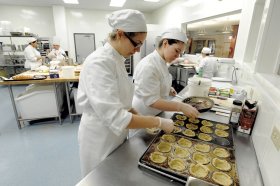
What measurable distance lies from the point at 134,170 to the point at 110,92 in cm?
39

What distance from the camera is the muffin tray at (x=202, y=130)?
0.99m

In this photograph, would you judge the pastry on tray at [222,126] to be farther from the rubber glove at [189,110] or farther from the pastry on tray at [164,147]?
the pastry on tray at [164,147]

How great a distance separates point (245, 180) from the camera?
0.75 m

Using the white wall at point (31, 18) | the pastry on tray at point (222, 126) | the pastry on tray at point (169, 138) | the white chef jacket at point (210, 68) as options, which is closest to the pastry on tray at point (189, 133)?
the pastry on tray at point (169, 138)

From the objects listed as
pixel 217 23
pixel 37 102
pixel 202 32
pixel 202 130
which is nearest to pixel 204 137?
pixel 202 130

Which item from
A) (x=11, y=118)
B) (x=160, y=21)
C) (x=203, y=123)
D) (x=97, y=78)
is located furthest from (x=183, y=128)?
(x=160, y=21)

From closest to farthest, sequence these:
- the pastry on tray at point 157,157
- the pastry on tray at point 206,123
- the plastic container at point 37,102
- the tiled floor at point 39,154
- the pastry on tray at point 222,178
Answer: the pastry on tray at point 222,178 → the pastry on tray at point 157,157 → the pastry on tray at point 206,123 → the tiled floor at point 39,154 → the plastic container at point 37,102

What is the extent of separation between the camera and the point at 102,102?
2.65 ft

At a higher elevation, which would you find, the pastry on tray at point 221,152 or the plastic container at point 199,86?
the plastic container at point 199,86

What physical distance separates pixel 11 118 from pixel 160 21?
6.37m

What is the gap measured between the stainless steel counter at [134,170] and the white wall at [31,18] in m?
7.95

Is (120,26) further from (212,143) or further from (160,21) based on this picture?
(160,21)

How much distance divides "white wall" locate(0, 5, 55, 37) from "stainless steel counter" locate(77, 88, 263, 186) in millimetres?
7954

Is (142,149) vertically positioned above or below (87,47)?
below
